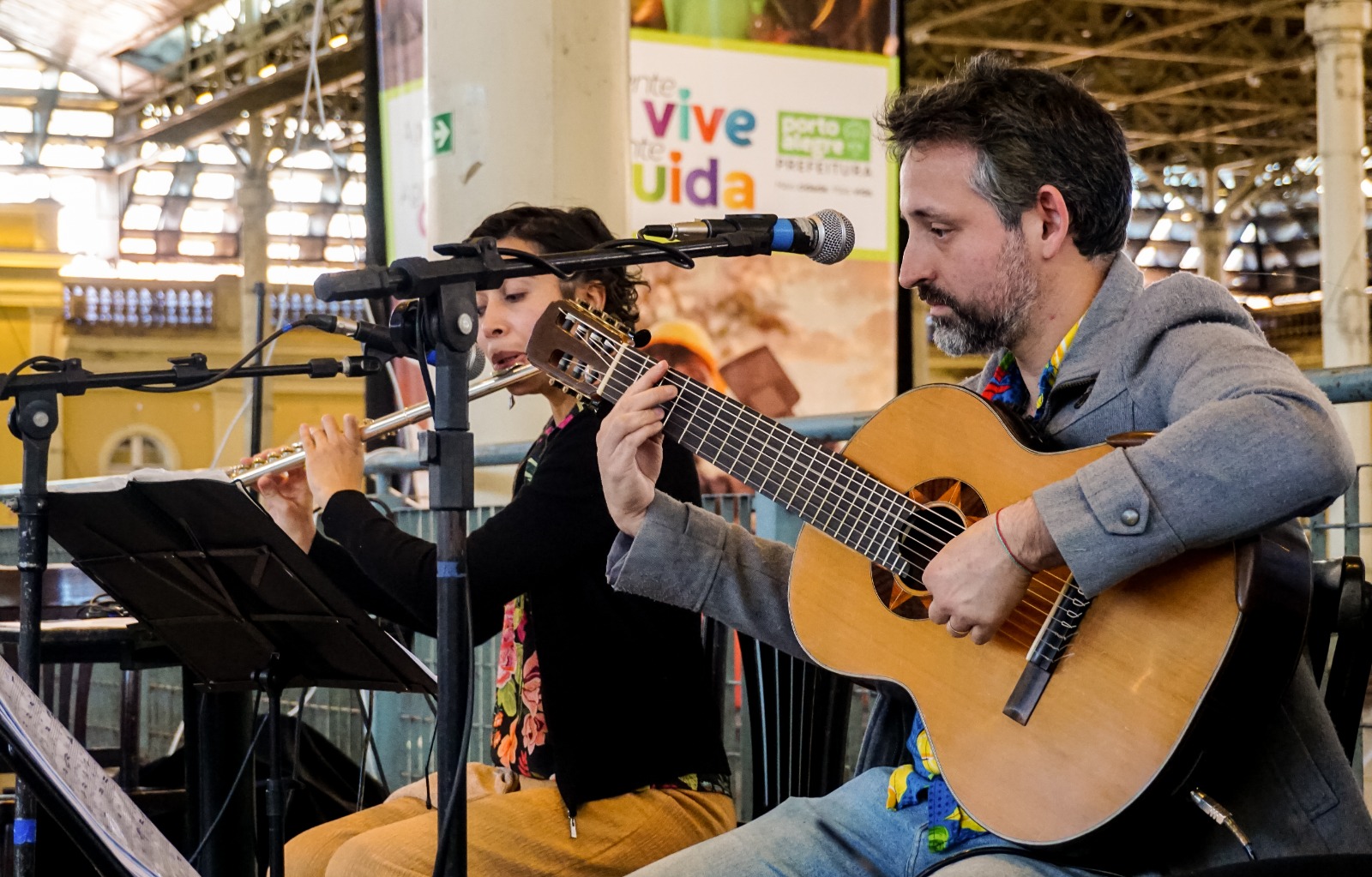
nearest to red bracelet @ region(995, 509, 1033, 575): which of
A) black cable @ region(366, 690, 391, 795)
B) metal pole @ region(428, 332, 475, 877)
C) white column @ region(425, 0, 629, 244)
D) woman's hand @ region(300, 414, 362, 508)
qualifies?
metal pole @ region(428, 332, 475, 877)

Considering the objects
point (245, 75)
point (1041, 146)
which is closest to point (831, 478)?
point (1041, 146)

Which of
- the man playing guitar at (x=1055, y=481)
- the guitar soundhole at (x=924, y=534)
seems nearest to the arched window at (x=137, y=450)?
the man playing guitar at (x=1055, y=481)

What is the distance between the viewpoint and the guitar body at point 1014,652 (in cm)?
162

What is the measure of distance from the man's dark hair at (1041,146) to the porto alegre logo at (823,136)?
11.1 ft

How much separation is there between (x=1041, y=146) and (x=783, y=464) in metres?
0.52

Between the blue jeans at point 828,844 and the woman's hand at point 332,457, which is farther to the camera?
the woman's hand at point 332,457

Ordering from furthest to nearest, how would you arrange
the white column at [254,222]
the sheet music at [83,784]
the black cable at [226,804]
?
1. the white column at [254,222]
2. the black cable at [226,804]
3. the sheet music at [83,784]

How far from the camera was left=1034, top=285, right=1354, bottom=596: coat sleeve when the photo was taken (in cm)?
159

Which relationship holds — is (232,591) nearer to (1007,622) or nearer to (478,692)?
(1007,622)

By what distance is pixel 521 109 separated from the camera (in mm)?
4133

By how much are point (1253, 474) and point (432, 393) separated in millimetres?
886

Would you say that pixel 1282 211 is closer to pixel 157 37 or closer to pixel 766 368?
pixel 157 37

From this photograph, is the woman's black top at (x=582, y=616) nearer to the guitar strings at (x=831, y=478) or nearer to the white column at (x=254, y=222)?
the guitar strings at (x=831, y=478)

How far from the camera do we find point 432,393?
1.75 metres
